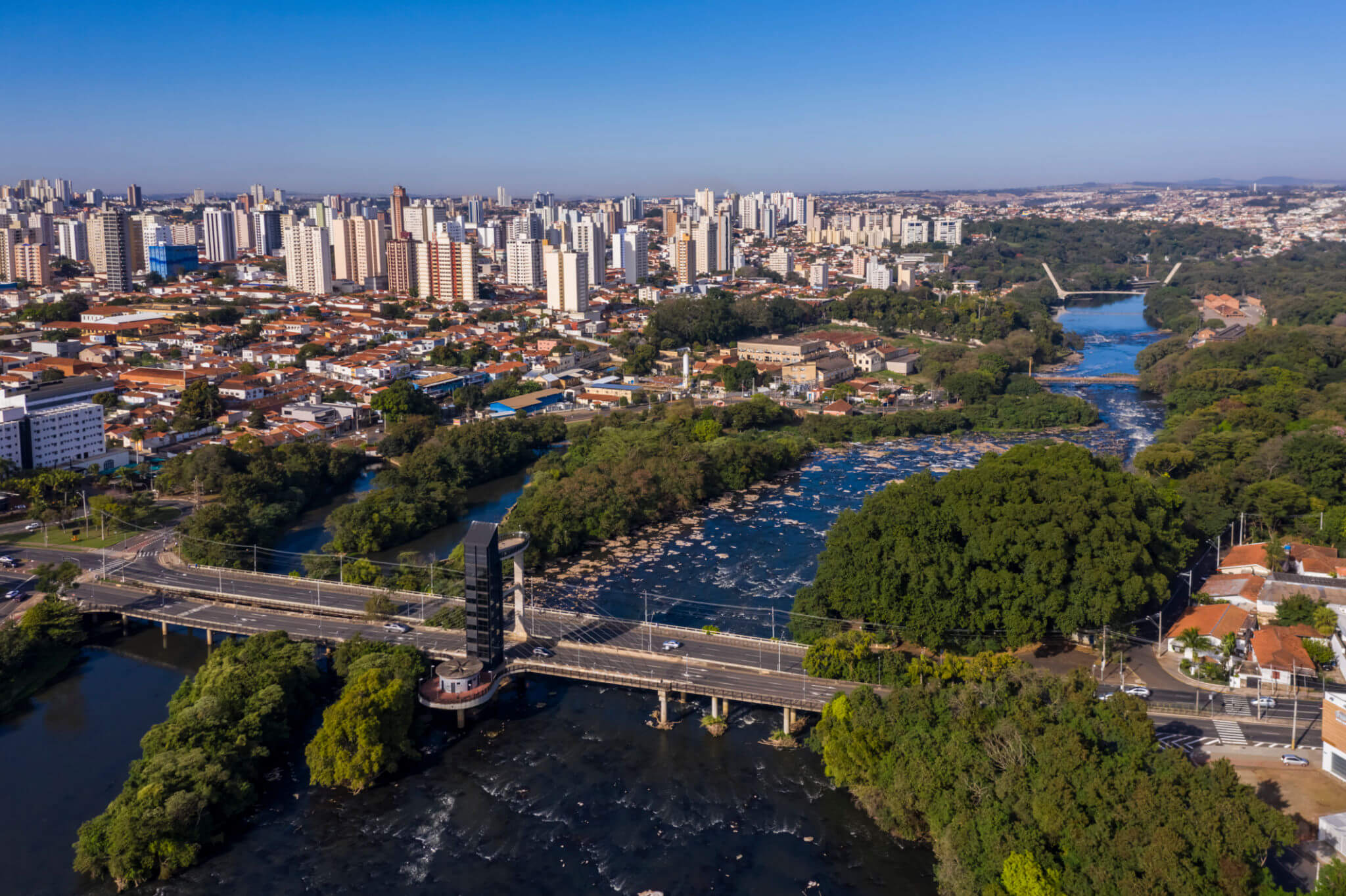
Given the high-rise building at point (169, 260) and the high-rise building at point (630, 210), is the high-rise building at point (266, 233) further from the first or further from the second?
the high-rise building at point (630, 210)

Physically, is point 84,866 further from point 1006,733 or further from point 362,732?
point 1006,733

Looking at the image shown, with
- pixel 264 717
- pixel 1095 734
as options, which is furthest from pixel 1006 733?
pixel 264 717

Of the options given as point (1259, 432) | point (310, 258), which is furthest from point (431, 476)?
point (310, 258)

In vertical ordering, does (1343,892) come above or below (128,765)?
above

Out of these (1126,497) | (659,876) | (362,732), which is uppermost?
(1126,497)

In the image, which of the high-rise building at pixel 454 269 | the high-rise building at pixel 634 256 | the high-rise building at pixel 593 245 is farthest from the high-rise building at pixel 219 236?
the high-rise building at pixel 634 256

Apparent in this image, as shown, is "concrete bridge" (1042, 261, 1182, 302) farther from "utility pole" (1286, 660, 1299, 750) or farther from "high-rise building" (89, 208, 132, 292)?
"utility pole" (1286, 660, 1299, 750)

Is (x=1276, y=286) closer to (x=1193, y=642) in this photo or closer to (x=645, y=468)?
(x=645, y=468)
